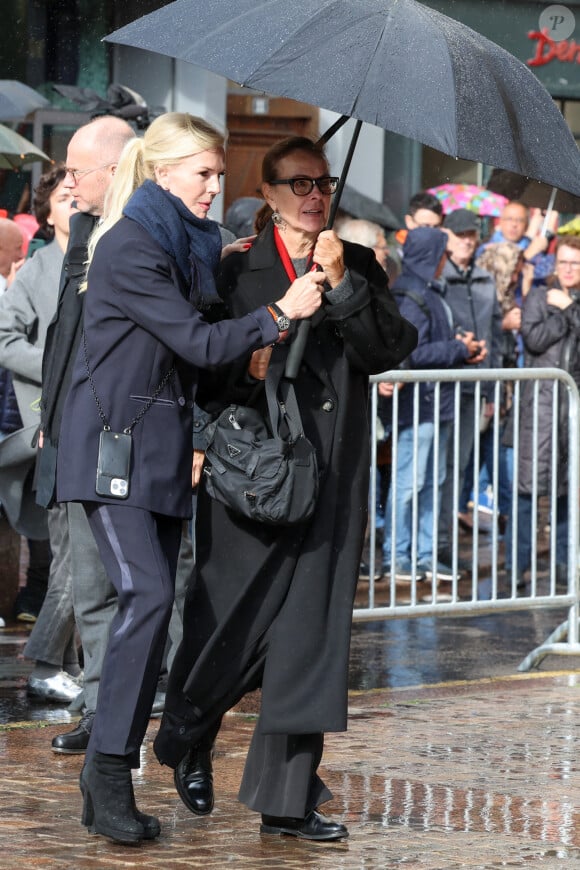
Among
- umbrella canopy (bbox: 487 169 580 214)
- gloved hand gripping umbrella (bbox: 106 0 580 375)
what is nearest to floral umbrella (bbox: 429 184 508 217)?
umbrella canopy (bbox: 487 169 580 214)

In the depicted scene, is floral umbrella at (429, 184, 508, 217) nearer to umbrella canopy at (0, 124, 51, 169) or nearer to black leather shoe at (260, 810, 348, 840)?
umbrella canopy at (0, 124, 51, 169)

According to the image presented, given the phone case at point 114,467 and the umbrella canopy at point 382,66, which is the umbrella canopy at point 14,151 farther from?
the phone case at point 114,467

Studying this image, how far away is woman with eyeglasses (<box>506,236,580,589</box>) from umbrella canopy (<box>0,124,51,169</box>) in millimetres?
3645

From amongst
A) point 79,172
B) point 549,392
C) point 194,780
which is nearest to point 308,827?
point 194,780

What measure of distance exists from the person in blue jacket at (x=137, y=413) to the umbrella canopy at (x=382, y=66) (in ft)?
0.87

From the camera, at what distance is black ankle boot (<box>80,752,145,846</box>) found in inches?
195

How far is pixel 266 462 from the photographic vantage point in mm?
4965

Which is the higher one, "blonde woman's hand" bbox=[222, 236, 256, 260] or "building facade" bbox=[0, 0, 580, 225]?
"building facade" bbox=[0, 0, 580, 225]

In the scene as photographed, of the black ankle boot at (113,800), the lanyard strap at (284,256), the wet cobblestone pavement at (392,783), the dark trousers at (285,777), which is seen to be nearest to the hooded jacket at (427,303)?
the wet cobblestone pavement at (392,783)

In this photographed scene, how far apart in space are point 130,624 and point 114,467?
0.45 m

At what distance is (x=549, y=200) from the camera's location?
23.7 feet

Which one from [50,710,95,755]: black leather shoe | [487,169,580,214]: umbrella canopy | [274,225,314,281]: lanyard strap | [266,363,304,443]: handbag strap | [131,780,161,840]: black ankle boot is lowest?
[50,710,95,755]: black leather shoe

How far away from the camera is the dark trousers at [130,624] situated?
16.2 feet

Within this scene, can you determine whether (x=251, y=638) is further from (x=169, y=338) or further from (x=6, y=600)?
(x=6, y=600)
